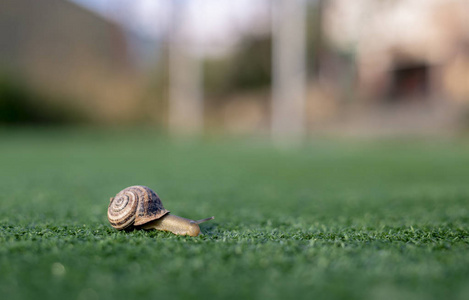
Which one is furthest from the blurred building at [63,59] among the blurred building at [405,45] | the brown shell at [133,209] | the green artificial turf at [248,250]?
the brown shell at [133,209]

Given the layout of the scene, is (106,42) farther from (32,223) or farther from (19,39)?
(32,223)

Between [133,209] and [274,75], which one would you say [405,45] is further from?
[133,209]

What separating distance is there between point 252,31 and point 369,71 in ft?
35.3

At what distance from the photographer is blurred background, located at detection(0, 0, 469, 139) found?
18.9 meters

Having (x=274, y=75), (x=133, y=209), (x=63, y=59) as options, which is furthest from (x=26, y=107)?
(x=133, y=209)

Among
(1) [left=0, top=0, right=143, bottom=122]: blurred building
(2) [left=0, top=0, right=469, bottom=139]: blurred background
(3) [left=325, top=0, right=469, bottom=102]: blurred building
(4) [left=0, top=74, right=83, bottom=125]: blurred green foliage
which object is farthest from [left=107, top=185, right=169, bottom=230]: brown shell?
(1) [left=0, top=0, right=143, bottom=122]: blurred building

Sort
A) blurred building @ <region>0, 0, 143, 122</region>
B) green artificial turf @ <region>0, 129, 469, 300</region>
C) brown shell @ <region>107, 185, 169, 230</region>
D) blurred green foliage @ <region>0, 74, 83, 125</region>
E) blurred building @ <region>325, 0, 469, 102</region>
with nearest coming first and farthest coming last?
1. green artificial turf @ <region>0, 129, 469, 300</region>
2. brown shell @ <region>107, 185, 169, 230</region>
3. blurred building @ <region>325, 0, 469, 102</region>
4. blurred green foliage @ <region>0, 74, 83, 125</region>
5. blurred building @ <region>0, 0, 143, 122</region>

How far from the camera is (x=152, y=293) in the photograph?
1.16 m

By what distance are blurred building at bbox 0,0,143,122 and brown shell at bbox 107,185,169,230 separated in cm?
2158

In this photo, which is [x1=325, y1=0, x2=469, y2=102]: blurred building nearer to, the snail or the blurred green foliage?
the blurred green foliage

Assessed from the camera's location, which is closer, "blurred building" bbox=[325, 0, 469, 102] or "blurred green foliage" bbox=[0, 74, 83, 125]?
"blurred building" bbox=[325, 0, 469, 102]

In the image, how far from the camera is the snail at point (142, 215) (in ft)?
5.87

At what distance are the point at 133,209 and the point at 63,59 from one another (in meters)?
23.6

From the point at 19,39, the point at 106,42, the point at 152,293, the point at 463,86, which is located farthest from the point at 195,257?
the point at 106,42
